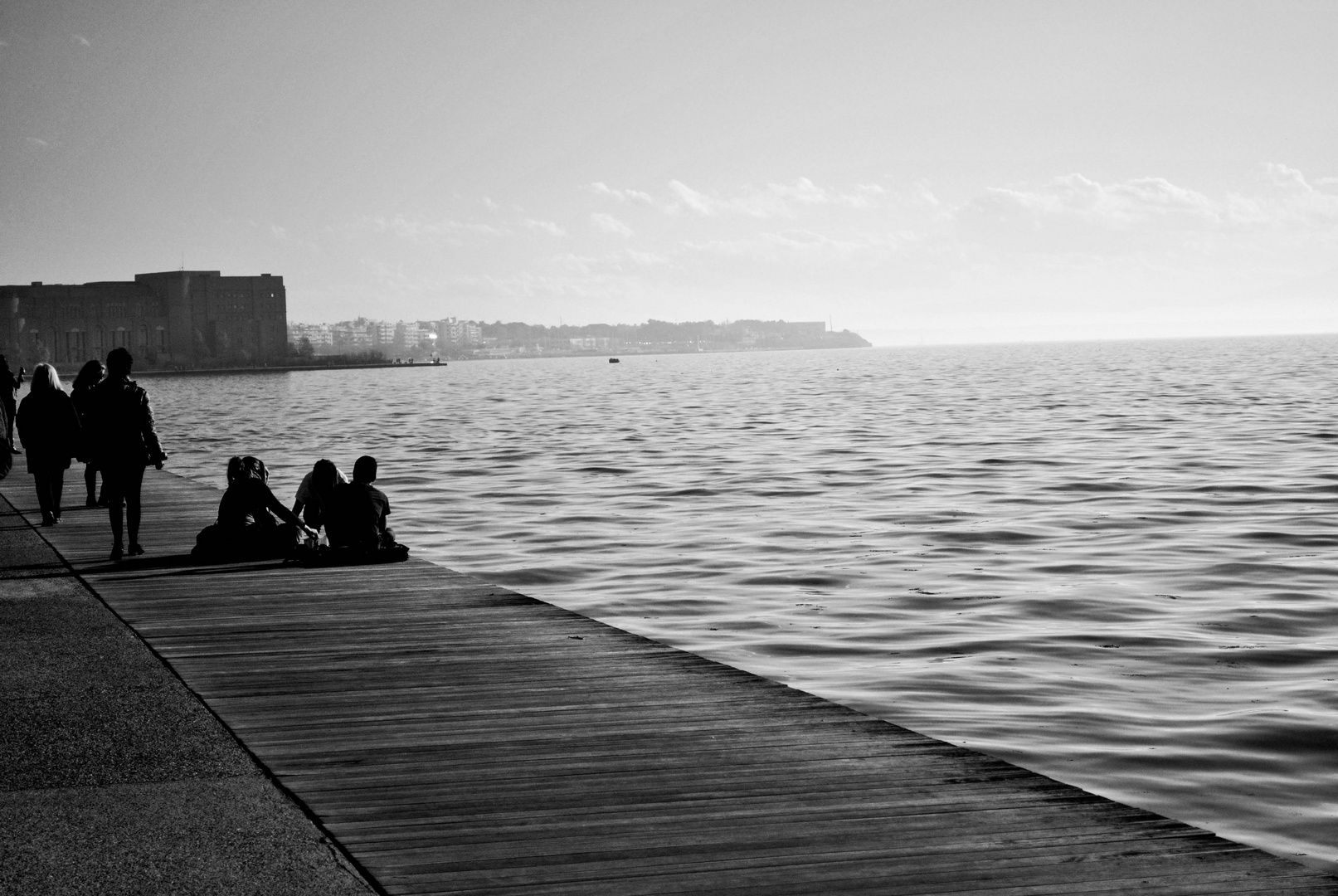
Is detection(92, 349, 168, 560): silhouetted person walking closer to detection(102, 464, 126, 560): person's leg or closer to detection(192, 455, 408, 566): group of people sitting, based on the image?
detection(102, 464, 126, 560): person's leg

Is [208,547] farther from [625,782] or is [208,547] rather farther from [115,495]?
[625,782]

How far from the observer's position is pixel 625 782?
548 cm

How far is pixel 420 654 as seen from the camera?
8.20 metres

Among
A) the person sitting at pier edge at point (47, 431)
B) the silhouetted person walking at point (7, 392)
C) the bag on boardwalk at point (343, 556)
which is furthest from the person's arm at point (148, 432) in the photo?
the silhouetted person walking at point (7, 392)

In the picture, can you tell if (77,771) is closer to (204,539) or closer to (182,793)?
(182,793)

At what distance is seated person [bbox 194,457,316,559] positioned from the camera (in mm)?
Answer: 12336

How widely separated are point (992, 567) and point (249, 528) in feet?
25.1

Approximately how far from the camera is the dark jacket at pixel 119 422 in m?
11.7

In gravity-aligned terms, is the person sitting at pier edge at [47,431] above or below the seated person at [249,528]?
above

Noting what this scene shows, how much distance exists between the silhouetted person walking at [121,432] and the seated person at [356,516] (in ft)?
4.97

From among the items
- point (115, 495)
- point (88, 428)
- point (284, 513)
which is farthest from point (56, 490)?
point (284, 513)

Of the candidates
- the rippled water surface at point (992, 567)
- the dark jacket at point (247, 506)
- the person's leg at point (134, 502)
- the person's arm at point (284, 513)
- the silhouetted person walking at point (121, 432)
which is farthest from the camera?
the dark jacket at point (247, 506)

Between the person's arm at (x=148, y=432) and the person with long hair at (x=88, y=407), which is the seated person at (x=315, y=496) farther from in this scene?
the person with long hair at (x=88, y=407)

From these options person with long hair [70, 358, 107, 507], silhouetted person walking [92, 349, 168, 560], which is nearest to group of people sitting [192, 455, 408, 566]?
silhouetted person walking [92, 349, 168, 560]
